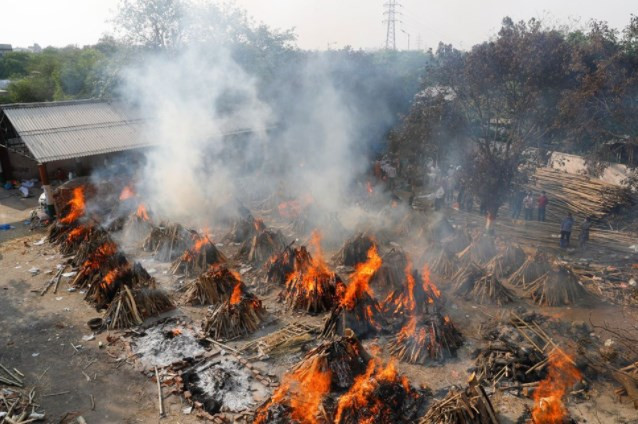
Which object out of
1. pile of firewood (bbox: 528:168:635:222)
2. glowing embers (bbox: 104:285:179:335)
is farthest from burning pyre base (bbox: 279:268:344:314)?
pile of firewood (bbox: 528:168:635:222)

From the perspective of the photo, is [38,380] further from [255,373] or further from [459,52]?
[459,52]

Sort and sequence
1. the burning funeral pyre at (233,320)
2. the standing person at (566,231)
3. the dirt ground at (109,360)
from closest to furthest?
the dirt ground at (109,360) → the burning funeral pyre at (233,320) → the standing person at (566,231)

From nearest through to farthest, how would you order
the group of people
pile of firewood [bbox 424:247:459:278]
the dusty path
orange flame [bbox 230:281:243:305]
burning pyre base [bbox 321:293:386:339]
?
the dusty path → burning pyre base [bbox 321:293:386:339] → orange flame [bbox 230:281:243:305] → pile of firewood [bbox 424:247:459:278] → the group of people

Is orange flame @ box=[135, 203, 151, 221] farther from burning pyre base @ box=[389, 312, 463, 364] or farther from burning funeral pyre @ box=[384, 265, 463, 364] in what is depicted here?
burning pyre base @ box=[389, 312, 463, 364]

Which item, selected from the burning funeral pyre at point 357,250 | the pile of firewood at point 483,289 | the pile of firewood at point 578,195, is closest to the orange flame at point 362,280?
the burning funeral pyre at point 357,250

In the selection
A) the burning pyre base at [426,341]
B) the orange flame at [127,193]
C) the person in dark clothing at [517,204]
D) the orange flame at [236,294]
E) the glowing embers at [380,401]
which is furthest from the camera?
the orange flame at [127,193]

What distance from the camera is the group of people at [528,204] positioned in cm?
1784

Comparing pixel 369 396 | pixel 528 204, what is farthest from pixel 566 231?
pixel 369 396

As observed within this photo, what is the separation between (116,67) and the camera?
28.7 meters

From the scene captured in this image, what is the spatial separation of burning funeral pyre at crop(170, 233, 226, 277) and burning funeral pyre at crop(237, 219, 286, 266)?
35.3 inches

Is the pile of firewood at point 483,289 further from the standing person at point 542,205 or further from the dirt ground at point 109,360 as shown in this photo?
the standing person at point 542,205

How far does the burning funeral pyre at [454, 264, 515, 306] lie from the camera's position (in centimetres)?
1162

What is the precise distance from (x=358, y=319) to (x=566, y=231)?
8.99m

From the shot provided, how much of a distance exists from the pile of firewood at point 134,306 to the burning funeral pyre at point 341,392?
4208 millimetres
